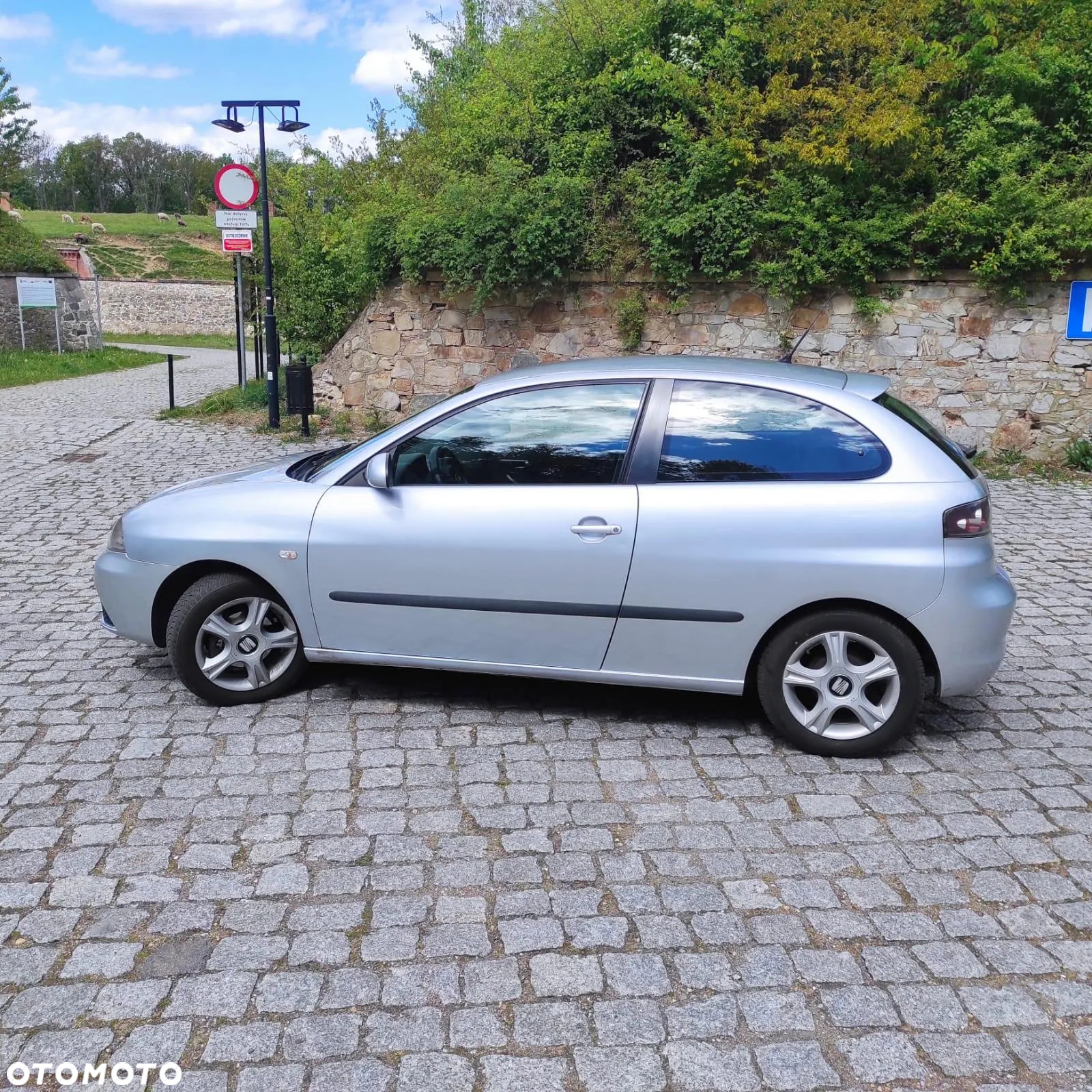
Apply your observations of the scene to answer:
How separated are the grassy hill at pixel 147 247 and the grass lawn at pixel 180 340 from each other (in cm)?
373

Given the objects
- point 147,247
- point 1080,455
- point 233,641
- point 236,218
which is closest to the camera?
point 233,641

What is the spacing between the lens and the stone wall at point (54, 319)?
3136cm

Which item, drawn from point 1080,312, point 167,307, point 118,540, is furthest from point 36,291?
point 118,540

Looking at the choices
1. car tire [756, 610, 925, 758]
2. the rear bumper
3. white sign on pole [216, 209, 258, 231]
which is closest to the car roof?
the rear bumper

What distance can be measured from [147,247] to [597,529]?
59.1 meters

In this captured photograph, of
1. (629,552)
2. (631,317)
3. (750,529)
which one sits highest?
(631,317)

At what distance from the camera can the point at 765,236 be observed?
1152cm

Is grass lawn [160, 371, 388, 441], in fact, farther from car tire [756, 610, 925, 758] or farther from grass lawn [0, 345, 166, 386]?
car tire [756, 610, 925, 758]

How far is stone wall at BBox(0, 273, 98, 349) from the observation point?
31.4 metres

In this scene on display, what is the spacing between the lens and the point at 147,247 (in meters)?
56.4

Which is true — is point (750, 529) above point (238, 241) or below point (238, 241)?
below

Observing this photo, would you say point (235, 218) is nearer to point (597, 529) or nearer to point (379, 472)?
point (379, 472)

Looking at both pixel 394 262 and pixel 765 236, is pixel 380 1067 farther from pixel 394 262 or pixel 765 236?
pixel 394 262

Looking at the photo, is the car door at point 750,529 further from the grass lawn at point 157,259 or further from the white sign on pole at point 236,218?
the grass lawn at point 157,259
